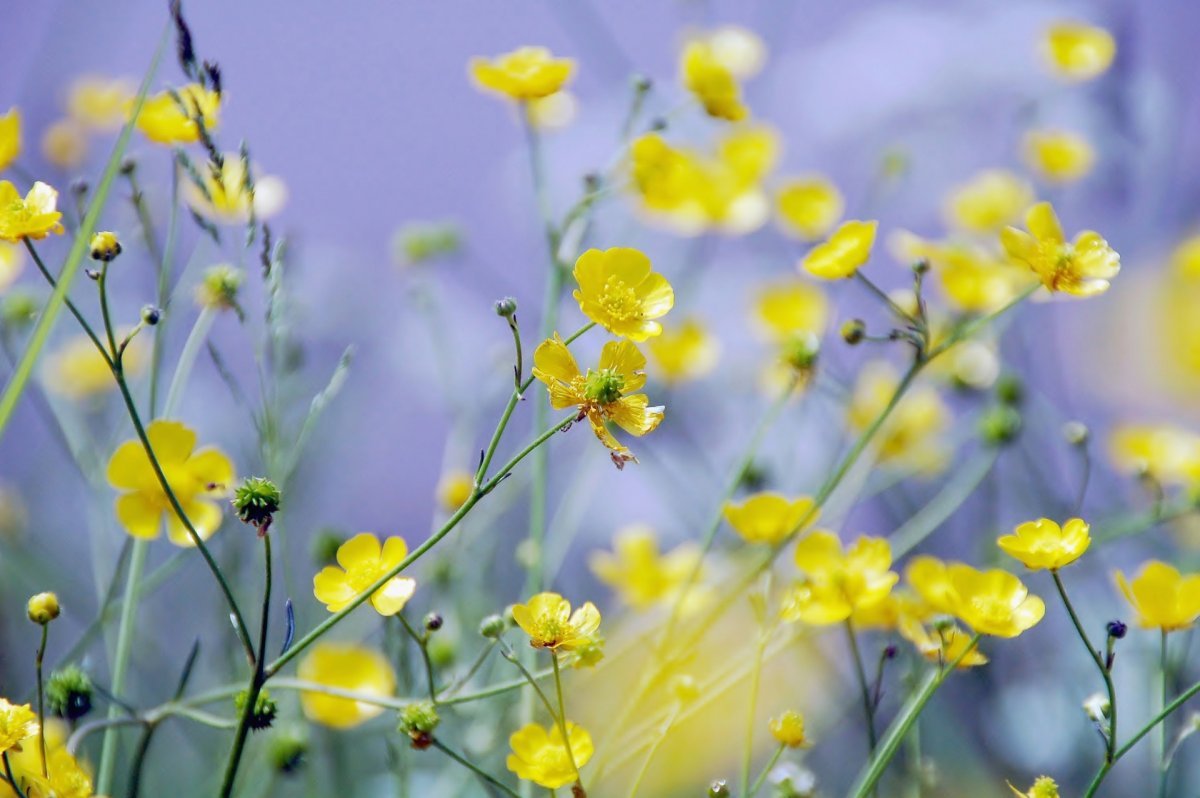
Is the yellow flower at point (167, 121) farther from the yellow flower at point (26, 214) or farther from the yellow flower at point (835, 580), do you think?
the yellow flower at point (835, 580)

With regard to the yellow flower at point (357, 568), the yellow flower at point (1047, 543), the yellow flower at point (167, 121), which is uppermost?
the yellow flower at point (167, 121)

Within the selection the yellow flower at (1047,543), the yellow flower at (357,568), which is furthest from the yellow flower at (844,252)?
the yellow flower at (357,568)

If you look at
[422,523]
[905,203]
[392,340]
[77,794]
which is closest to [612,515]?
[422,523]

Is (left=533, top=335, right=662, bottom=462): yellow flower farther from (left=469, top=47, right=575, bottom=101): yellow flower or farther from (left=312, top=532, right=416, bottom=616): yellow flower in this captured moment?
(left=469, top=47, right=575, bottom=101): yellow flower

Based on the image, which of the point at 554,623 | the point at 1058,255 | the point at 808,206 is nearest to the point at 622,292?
the point at 554,623

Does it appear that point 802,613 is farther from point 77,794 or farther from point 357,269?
point 357,269

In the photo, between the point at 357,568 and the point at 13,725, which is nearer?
the point at 13,725

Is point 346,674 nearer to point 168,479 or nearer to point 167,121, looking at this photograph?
point 168,479
